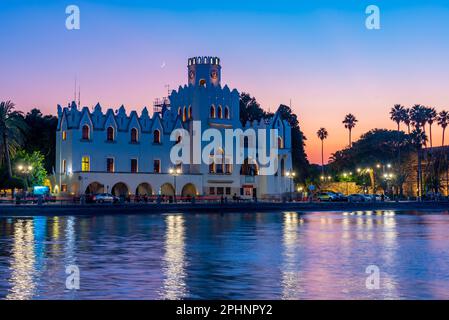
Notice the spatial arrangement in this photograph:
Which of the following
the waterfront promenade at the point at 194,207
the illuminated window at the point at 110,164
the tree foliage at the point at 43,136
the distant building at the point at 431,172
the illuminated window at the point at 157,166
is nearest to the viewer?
the waterfront promenade at the point at 194,207

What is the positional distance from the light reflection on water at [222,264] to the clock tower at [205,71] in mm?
53959

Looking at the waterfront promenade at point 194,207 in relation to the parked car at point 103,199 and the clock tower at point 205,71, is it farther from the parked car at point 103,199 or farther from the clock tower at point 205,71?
the clock tower at point 205,71

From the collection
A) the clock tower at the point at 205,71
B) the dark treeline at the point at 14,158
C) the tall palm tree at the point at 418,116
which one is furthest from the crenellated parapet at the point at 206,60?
the tall palm tree at the point at 418,116

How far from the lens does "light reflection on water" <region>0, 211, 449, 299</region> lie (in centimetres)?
1483

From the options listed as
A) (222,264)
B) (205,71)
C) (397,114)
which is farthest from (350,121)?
(222,264)

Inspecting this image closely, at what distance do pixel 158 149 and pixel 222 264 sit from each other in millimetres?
60881

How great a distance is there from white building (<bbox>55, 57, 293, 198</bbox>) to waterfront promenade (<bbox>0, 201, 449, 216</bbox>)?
13.6 m

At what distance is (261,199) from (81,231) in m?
48.1

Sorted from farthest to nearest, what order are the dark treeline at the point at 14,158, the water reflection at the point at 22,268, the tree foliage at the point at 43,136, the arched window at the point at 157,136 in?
1. the tree foliage at the point at 43,136
2. the arched window at the point at 157,136
3. the dark treeline at the point at 14,158
4. the water reflection at the point at 22,268

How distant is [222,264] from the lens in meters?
20.0

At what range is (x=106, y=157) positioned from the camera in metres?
75.9

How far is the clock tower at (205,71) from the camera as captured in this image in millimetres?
85188
